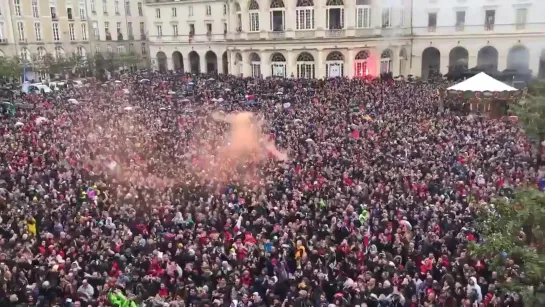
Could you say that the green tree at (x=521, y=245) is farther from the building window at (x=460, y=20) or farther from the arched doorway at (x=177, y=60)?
the arched doorway at (x=177, y=60)

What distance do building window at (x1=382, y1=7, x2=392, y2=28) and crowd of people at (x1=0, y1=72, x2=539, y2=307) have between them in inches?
693

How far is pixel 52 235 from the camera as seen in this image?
14.1 metres

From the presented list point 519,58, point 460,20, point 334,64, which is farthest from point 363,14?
point 519,58

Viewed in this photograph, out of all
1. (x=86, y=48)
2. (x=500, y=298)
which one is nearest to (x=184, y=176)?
(x=500, y=298)

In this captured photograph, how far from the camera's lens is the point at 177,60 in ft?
200

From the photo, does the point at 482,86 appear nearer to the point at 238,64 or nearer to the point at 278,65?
the point at 278,65

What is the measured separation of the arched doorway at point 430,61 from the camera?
→ 48531mm

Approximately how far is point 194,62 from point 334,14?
2110cm

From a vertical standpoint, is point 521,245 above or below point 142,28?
below

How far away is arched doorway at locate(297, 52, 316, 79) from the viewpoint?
147 ft

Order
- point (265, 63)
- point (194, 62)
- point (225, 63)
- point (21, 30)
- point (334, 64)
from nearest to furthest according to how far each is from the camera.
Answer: point (334, 64)
point (265, 63)
point (21, 30)
point (225, 63)
point (194, 62)

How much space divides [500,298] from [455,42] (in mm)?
39131

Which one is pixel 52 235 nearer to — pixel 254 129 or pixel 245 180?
pixel 245 180

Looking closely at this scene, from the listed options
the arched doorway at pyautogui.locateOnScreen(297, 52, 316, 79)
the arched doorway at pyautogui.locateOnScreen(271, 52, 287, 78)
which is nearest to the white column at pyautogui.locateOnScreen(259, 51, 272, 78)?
the arched doorway at pyautogui.locateOnScreen(271, 52, 287, 78)
